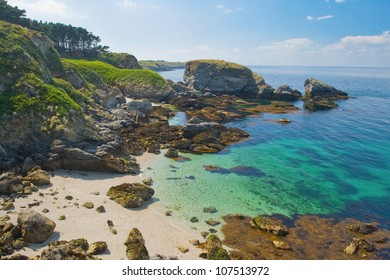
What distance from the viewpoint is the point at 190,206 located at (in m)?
Result: 27.8

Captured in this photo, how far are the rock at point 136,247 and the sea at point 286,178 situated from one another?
204 inches

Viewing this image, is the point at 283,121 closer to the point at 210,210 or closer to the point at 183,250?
the point at 210,210

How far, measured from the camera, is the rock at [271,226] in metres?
24.2

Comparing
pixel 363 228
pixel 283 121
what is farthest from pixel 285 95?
pixel 363 228

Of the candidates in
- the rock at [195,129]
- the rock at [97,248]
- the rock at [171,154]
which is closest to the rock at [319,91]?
the rock at [195,129]

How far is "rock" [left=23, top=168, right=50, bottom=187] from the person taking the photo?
2819cm

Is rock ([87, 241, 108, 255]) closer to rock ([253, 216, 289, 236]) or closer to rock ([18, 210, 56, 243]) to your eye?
rock ([18, 210, 56, 243])

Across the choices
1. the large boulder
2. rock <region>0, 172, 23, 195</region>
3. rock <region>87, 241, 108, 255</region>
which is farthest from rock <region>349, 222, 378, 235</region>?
the large boulder

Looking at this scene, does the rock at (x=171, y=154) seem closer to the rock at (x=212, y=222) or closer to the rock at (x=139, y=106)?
the rock at (x=212, y=222)

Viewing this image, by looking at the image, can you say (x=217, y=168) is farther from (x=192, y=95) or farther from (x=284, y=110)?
(x=192, y=95)

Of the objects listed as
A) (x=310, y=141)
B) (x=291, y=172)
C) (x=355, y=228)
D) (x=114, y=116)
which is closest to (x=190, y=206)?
(x=355, y=228)

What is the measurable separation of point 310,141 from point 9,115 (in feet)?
151

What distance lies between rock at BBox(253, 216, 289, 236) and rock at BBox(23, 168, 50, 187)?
19.5 metres

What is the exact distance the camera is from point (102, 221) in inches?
931
